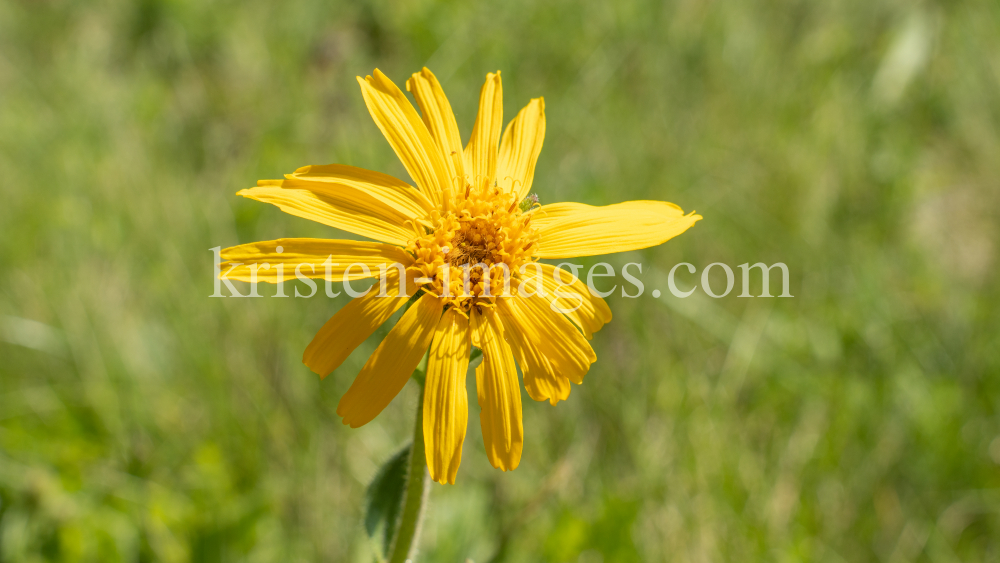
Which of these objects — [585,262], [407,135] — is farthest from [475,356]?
[585,262]

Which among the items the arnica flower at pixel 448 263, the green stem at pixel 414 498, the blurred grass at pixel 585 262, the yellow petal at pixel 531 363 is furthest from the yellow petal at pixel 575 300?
the blurred grass at pixel 585 262

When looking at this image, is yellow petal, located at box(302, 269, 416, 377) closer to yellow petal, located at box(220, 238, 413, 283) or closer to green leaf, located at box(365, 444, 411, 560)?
yellow petal, located at box(220, 238, 413, 283)

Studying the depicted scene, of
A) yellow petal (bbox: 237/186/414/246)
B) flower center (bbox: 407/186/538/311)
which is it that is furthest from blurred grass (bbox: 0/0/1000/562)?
yellow petal (bbox: 237/186/414/246)

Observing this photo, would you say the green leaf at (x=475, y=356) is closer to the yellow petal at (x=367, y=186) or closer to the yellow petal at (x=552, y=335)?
the yellow petal at (x=552, y=335)

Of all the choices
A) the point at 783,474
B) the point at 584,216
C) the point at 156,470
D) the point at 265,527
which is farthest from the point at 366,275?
the point at 783,474

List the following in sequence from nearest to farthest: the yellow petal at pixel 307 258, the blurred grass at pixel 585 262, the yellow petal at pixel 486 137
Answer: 1. the yellow petal at pixel 307 258
2. the yellow petal at pixel 486 137
3. the blurred grass at pixel 585 262

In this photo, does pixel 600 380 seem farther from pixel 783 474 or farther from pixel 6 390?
pixel 6 390
